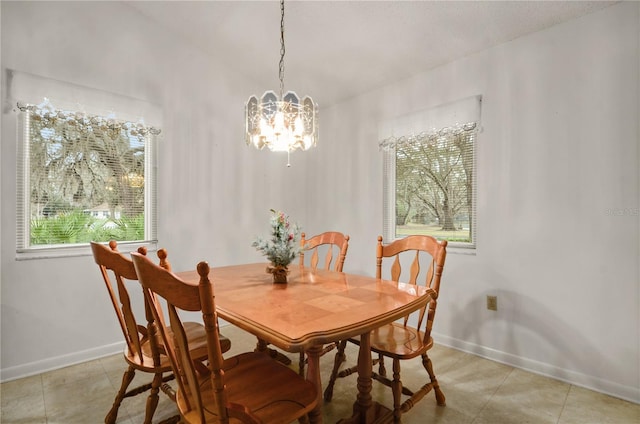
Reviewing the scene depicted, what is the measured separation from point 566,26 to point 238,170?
114 inches

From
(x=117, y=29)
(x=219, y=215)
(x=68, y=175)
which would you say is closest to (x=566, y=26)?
(x=219, y=215)

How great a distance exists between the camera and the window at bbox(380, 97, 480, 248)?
8.74ft

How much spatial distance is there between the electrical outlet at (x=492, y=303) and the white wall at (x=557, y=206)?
1.3 inches

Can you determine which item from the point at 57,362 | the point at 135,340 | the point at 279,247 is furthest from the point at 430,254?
the point at 57,362

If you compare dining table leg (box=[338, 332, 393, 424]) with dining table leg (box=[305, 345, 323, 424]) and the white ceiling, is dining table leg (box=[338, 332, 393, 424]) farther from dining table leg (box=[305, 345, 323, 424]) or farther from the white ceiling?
the white ceiling

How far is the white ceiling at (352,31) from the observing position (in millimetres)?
2189

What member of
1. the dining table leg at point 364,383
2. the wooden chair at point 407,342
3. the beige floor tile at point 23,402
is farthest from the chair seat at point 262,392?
the beige floor tile at point 23,402

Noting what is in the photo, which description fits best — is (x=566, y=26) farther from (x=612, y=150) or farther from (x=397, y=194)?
(x=397, y=194)

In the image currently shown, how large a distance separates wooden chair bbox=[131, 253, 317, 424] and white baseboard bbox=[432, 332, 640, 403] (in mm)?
1841

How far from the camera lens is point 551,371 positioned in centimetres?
219

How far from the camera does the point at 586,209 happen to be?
208cm

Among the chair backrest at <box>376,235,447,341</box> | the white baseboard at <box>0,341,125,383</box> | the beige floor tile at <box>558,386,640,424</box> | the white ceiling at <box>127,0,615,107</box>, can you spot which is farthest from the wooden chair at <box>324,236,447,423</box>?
the white baseboard at <box>0,341,125,383</box>

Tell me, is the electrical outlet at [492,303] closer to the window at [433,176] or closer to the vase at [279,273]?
the window at [433,176]

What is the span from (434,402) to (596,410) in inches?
35.0
